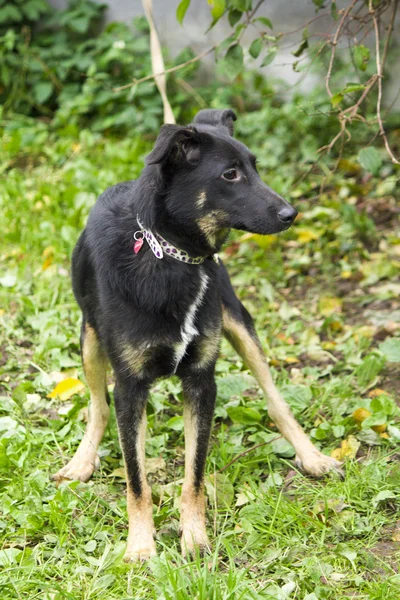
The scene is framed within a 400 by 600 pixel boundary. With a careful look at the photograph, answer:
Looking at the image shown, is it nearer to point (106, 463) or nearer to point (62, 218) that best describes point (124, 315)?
point (106, 463)

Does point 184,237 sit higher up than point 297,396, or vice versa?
point 184,237

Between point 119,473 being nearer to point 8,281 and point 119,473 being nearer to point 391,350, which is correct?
point 391,350

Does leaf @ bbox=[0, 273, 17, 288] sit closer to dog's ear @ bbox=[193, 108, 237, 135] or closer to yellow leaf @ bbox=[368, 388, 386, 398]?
dog's ear @ bbox=[193, 108, 237, 135]

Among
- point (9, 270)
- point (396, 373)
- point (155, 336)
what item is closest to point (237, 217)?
point (155, 336)

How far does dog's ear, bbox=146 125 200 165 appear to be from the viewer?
285 centimetres

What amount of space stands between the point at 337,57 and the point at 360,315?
3.10 metres

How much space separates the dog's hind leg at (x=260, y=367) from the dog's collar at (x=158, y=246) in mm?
517

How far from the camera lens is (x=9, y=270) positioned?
18.5 feet

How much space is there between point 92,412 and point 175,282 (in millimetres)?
1000

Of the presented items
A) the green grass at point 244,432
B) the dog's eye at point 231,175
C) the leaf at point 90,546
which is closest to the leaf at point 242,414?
the green grass at point 244,432

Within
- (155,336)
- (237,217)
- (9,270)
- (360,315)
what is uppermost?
(237,217)

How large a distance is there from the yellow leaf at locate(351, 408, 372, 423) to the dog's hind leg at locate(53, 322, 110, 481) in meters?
1.27

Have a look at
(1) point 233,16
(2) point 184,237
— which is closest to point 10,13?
(1) point 233,16

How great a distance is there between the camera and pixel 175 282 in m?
3.12
